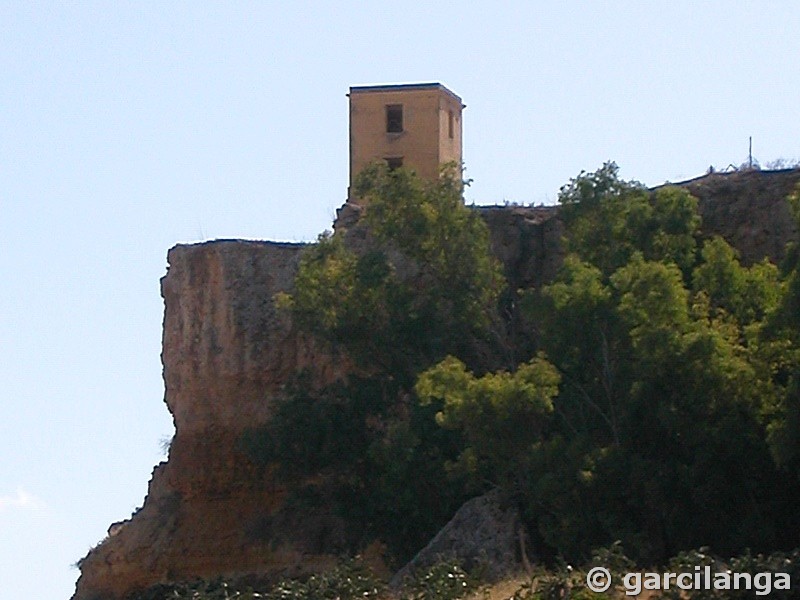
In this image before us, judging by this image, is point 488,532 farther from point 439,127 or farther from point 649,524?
point 439,127

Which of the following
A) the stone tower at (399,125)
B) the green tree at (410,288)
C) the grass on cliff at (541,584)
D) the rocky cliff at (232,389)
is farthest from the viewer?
the stone tower at (399,125)

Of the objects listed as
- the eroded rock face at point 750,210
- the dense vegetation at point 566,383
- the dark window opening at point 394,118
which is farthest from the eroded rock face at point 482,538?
the dark window opening at point 394,118

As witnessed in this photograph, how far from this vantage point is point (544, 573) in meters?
20.2

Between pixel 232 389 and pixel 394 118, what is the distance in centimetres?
597

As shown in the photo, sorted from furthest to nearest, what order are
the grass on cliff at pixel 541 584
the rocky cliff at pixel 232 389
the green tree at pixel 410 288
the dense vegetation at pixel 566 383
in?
the rocky cliff at pixel 232 389, the green tree at pixel 410 288, the dense vegetation at pixel 566 383, the grass on cliff at pixel 541 584

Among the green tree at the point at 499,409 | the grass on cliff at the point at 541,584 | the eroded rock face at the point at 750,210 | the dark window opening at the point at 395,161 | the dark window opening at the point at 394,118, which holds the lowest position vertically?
the grass on cliff at the point at 541,584

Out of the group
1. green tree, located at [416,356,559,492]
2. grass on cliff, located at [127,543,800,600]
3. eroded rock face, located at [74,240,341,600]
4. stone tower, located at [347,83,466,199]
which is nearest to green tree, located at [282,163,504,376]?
green tree, located at [416,356,559,492]

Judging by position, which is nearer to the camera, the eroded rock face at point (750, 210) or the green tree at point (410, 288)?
the green tree at point (410, 288)

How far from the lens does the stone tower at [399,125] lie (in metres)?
37.5

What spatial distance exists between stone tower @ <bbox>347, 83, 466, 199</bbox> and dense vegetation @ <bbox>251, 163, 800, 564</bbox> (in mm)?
6186

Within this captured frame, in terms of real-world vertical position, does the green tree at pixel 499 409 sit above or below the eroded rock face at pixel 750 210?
below

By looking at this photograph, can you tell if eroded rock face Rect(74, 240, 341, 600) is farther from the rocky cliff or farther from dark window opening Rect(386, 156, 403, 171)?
dark window opening Rect(386, 156, 403, 171)

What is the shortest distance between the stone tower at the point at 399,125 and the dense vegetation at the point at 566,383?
619 cm

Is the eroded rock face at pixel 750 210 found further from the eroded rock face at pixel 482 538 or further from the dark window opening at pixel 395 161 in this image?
the eroded rock face at pixel 482 538
